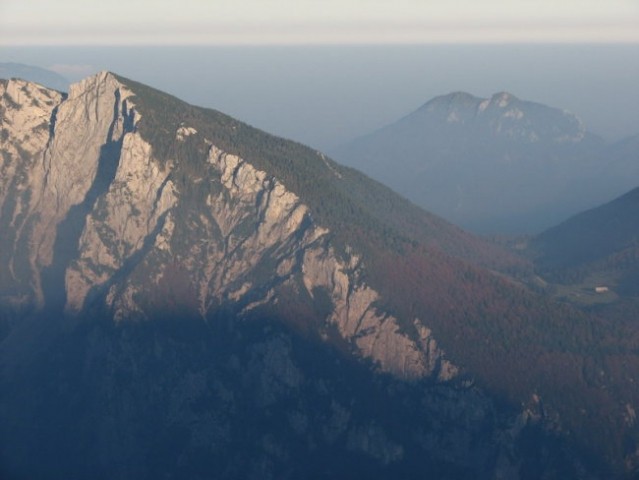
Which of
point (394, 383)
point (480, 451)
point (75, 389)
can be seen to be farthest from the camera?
point (75, 389)

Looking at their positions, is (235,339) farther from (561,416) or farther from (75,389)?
(561,416)

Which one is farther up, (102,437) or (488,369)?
Answer: (488,369)

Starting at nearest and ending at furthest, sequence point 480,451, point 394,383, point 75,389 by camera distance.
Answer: point 480,451 → point 394,383 → point 75,389

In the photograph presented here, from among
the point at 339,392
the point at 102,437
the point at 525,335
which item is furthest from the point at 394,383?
the point at 102,437

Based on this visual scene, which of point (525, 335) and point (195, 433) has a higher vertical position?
point (525, 335)

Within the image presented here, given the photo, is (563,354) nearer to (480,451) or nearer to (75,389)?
(480,451)

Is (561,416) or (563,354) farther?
(563,354)

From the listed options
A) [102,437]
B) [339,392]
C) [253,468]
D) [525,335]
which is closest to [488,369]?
[525,335]

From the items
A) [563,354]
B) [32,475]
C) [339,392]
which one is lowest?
[32,475]

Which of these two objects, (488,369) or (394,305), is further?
(394,305)
